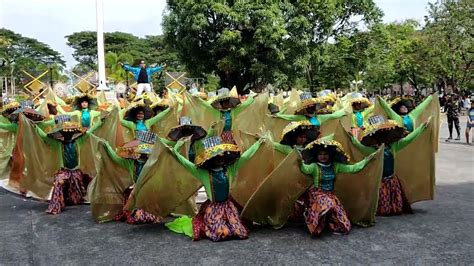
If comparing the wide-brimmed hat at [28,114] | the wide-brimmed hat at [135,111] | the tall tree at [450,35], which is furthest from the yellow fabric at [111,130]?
the tall tree at [450,35]

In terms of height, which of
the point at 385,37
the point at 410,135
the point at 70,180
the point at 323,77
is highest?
the point at 385,37

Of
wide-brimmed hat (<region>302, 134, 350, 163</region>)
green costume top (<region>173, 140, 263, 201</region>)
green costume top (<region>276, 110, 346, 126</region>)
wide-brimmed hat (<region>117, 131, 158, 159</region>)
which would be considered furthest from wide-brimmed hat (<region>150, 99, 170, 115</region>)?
wide-brimmed hat (<region>302, 134, 350, 163</region>)

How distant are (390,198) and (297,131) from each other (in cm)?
161

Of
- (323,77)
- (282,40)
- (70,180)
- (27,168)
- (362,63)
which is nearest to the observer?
(70,180)

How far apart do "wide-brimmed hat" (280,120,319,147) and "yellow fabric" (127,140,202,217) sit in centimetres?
131

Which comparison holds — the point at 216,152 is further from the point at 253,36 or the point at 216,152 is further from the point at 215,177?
the point at 253,36

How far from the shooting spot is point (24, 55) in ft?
200

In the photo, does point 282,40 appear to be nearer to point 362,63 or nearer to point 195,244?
point 362,63

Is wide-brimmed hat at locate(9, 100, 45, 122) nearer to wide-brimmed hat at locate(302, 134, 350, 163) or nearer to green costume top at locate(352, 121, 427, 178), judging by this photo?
wide-brimmed hat at locate(302, 134, 350, 163)

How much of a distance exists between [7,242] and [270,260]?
10.4ft

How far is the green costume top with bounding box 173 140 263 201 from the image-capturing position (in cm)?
566

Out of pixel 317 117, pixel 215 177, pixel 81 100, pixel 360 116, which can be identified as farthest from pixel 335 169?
pixel 81 100

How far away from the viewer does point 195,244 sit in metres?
5.57

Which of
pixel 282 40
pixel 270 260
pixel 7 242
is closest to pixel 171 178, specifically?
pixel 270 260
